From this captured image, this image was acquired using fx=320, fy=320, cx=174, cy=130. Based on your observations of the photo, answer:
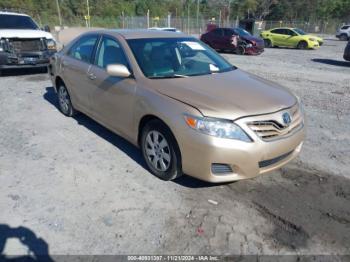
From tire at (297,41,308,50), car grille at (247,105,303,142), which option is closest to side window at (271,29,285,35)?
tire at (297,41,308,50)

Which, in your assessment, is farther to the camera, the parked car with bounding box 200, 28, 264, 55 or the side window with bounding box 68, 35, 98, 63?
the parked car with bounding box 200, 28, 264, 55

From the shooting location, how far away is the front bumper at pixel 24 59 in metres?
9.13

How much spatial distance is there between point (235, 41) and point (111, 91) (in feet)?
49.8

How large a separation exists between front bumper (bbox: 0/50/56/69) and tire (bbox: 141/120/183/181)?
282 inches

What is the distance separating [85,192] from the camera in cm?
356

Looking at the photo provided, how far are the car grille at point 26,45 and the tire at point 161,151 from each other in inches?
290

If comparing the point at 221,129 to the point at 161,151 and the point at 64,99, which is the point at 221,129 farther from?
the point at 64,99

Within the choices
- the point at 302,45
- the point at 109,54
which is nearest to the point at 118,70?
the point at 109,54

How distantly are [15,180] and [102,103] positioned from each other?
149cm

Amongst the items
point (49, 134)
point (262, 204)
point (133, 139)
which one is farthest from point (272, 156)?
point (49, 134)

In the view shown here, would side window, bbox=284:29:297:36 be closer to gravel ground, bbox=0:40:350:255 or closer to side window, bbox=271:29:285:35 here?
side window, bbox=271:29:285:35

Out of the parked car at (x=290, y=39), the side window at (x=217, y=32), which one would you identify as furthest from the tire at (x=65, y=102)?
the parked car at (x=290, y=39)

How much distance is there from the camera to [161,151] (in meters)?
3.64

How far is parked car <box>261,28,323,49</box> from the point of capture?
877 inches
